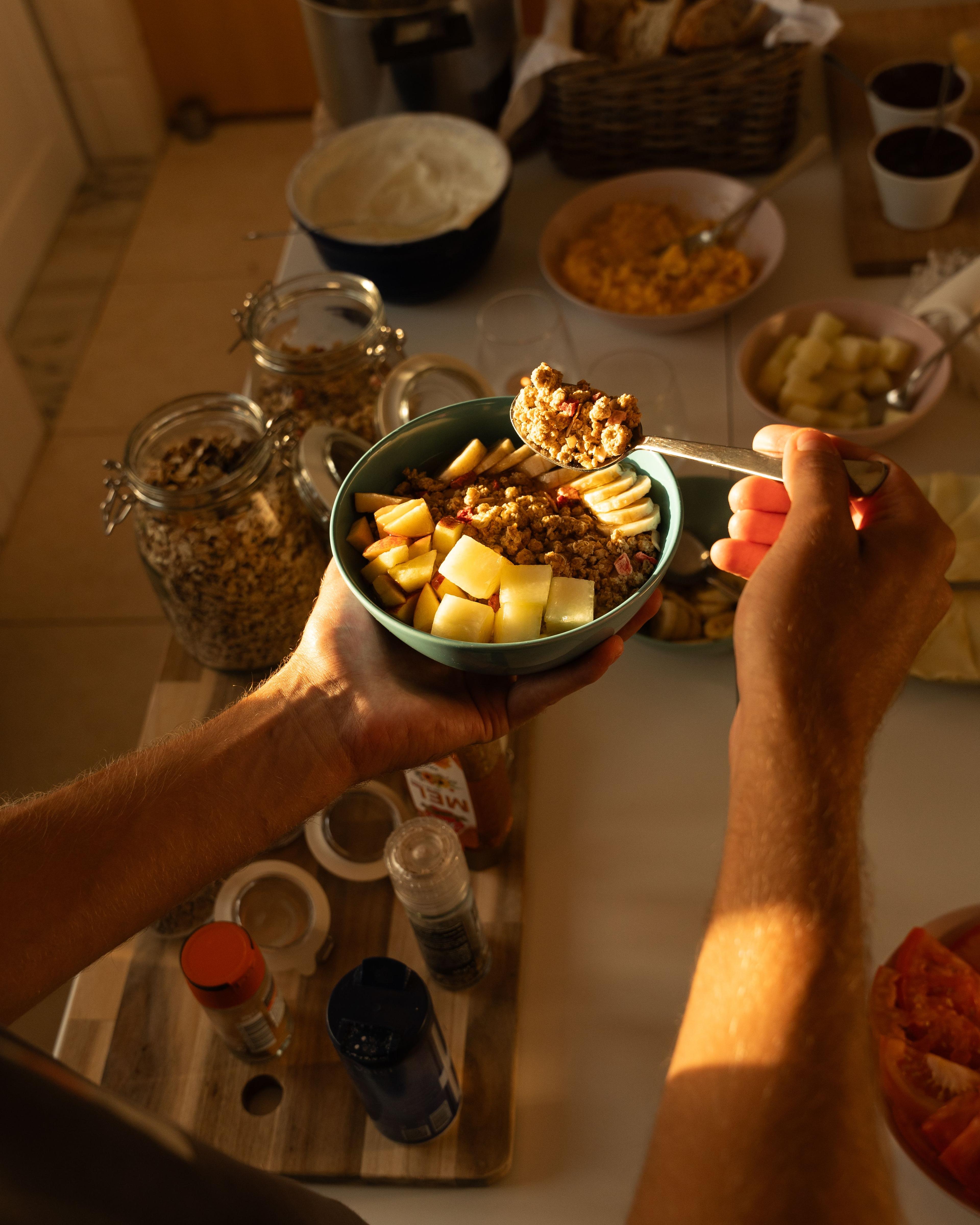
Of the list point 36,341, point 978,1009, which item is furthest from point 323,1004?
point 36,341

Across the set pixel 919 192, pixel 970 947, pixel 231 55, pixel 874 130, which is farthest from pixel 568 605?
pixel 231 55

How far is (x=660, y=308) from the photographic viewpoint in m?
1.57

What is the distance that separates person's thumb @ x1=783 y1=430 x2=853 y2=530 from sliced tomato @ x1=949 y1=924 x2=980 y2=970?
1.26 ft

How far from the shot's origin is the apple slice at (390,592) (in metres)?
0.89

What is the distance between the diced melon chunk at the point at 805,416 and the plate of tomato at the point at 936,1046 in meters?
0.72

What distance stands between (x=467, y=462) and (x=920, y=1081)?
66 cm

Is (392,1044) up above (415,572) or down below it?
below

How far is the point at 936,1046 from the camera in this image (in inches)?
32.8

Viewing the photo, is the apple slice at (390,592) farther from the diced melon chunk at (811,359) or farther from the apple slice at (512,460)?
the diced melon chunk at (811,359)

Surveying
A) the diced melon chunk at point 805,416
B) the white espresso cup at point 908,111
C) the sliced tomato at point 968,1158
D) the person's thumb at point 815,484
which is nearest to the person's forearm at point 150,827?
the person's thumb at point 815,484

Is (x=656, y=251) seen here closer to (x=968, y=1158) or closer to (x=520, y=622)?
(x=520, y=622)

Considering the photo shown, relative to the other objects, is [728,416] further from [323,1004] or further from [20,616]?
[20,616]

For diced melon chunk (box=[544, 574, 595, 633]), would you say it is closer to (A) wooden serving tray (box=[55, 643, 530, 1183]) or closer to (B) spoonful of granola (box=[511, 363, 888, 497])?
(B) spoonful of granola (box=[511, 363, 888, 497])

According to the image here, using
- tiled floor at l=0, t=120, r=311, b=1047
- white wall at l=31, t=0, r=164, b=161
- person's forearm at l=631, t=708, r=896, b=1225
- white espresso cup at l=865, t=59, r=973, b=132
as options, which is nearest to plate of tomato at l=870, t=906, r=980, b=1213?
person's forearm at l=631, t=708, r=896, b=1225
